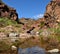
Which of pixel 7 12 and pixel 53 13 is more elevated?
pixel 7 12

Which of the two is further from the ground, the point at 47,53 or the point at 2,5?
the point at 2,5

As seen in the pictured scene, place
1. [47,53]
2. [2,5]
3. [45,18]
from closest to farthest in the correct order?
[47,53] < [45,18] < [2,5]

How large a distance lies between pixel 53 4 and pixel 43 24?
10548 mm

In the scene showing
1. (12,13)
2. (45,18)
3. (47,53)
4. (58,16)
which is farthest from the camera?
(12,13)

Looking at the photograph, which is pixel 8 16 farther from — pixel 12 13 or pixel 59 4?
pixel 59 4

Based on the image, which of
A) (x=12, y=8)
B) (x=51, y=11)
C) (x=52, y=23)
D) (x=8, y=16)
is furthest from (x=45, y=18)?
(x=12, y=8)

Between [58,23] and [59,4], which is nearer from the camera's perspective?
[58,23]

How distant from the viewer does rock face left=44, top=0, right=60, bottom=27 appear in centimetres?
7386

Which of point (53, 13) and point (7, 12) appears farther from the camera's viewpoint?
point (7, 12)

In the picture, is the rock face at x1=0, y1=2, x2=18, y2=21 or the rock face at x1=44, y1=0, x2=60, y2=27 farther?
the rock face at x1=0, y1=2, x2=18, y2=21

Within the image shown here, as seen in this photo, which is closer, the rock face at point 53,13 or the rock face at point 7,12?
the rock face at point 53,13

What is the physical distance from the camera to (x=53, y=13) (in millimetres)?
79938

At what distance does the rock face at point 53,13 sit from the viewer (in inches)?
2908

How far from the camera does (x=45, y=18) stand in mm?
81375
